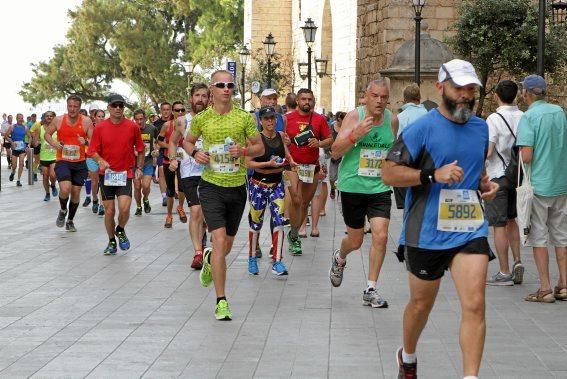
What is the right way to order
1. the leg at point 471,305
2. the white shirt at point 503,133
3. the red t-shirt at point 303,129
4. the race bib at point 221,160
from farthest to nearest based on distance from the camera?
the red t-shirt at point 303,129 → the white shirt at point 503,133 → the race bib at point 221,160 → the leg at point 471,305

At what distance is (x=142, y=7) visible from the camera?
3150 inches

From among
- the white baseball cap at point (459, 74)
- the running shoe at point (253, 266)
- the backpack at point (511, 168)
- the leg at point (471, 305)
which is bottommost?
the running shoe at point (253, 266)

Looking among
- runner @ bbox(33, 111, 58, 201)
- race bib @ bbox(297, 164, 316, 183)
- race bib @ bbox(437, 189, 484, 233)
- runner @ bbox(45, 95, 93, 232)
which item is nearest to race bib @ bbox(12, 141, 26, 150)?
runner @ bbox(33, 111, 58, 201)

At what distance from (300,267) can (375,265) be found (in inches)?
111

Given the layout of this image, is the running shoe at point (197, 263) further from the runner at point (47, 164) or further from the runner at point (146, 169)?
the runner at point (47, 164)

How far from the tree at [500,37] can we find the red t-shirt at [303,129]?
509 inches

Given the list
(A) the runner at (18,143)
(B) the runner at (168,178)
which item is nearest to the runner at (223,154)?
(B) the runner at (168,178)

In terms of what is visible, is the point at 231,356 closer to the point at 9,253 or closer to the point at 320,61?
the point at 9,253

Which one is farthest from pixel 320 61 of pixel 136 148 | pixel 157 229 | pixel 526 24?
pixel 136 148

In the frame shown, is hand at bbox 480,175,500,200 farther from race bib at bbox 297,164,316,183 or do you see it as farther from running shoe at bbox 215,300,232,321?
race bib at bbox 297,164,316,183

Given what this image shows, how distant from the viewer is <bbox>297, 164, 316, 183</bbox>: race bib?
1411 cm

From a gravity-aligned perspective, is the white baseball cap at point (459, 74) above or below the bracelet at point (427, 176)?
above

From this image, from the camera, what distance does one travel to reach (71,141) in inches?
667

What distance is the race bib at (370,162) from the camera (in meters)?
10.0
